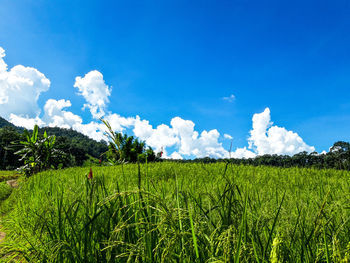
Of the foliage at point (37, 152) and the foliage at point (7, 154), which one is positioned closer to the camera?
the foliage at point (37, 152)

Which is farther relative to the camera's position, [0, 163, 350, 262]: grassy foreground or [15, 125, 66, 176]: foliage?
[15, 125, 66, 176]: foliage

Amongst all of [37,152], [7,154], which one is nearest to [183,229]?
[37,152]

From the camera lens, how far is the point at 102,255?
139 centimetres

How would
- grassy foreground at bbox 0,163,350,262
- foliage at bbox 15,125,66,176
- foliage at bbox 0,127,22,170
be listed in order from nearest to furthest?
grassy foreground at bbox 0,163,350,262, foliage at bbox 15,125,66,176, foliage at bbox 0,127,22,170

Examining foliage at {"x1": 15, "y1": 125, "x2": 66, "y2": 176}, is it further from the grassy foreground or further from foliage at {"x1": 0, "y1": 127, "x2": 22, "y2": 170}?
foliage at {"x1": 0, "y1": 127, "x2": 22, "y2": 170}

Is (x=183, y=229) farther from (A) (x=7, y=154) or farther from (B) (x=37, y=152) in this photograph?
(A) (x=7, y=154)

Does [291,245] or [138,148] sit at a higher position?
[138,148]

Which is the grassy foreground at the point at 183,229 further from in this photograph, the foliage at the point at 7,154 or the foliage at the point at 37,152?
the foliage at the point at 7,154

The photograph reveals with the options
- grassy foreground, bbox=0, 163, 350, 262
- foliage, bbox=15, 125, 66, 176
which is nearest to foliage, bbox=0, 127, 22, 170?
foliage, bbox=15, 125, 66, 176

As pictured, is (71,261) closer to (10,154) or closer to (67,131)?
(10,154)

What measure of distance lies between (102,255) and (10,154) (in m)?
71.2

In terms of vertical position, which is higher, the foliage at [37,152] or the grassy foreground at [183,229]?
the foliage at [37,152]

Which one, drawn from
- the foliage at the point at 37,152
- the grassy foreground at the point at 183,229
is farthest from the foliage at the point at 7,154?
the grassy foreground at the point at 183,229

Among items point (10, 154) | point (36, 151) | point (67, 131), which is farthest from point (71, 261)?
point (67, 131)
